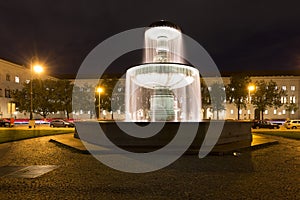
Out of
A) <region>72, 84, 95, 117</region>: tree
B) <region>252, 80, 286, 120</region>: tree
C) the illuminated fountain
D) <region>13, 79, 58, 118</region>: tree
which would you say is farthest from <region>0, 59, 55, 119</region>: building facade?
<region>252, 80, 286, 120</region>: tree

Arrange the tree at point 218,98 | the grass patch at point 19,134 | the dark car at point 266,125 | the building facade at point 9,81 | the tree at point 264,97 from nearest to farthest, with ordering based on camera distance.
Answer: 1. the grass patch at point 19,134
2. the dark car at point 266,125
3. the building facade at point 9,81
4. the tree at point 264,97
5. the tree at point 218,98

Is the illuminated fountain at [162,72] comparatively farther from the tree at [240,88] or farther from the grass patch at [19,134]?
the tree at [240,88]

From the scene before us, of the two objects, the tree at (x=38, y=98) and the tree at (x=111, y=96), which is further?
the tree at (x=111, y=96)

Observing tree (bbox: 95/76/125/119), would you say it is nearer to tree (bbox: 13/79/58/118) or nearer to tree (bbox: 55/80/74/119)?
tree (bbox: 55/80/74/119)

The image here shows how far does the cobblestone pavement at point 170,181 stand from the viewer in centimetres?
618

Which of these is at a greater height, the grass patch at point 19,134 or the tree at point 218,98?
the tree at point 218,98

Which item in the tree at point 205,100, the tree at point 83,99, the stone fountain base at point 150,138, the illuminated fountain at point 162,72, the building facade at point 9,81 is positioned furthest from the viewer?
the tree at point 205,100

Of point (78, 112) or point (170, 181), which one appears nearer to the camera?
point (170, 181)

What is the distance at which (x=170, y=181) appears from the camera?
747 cm

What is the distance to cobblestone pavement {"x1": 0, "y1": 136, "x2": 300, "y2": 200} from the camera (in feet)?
20.3

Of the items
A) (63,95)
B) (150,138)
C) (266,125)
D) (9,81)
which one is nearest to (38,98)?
(63,95)

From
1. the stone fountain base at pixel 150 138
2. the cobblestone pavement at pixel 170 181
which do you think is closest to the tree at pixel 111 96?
the stone fountain base at pixel 150 138

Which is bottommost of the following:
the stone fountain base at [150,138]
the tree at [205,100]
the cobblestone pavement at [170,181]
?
the cobblestone pavement at [170,181]

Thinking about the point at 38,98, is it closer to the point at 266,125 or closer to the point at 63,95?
the point at 63,95
